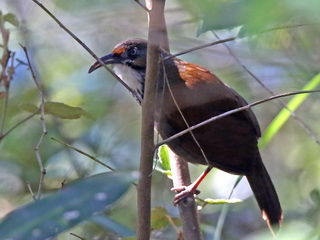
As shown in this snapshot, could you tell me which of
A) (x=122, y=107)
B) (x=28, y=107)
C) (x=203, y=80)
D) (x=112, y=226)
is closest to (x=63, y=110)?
(x=28, y=107)

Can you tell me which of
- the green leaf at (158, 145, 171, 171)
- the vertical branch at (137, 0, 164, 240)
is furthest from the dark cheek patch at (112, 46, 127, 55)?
the vertical branch at (137, 0, 164, 240)

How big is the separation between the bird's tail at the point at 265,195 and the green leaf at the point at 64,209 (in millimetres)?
1864

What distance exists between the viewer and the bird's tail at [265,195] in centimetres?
322

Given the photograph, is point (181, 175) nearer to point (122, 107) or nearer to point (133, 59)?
point (133, 59)

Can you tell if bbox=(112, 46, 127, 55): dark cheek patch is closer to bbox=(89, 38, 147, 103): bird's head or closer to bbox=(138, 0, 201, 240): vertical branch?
bbox=(89, 38, 147, 103): bird's head

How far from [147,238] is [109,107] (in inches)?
83.0

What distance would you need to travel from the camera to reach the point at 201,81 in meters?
3.10

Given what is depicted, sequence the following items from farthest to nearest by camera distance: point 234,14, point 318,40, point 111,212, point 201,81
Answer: point 111,212, point 318,40, point 201,81, point 234,14

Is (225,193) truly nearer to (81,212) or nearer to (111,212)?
(111,212)

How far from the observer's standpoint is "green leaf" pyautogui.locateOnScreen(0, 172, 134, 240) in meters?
1.31

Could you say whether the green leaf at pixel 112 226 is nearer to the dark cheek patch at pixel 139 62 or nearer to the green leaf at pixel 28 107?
the green leaf at pixel 28 107

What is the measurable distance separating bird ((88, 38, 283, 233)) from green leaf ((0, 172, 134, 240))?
1495 millimetres

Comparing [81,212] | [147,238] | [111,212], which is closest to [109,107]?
[111,212]

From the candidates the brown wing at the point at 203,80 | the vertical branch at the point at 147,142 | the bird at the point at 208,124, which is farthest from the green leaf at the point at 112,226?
the brown wing at the point at 203,80
